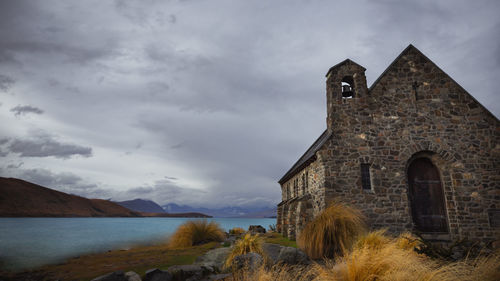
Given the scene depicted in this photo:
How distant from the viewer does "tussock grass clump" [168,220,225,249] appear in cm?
1315

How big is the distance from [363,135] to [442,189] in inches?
173

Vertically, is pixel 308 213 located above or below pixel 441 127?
below

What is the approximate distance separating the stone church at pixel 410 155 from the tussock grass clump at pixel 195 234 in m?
5.10

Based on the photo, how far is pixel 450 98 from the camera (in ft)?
41.6

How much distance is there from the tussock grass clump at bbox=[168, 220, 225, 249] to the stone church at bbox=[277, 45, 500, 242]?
5.10m

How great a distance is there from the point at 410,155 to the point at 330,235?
7.05 metres

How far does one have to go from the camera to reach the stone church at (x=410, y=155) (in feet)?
37.6

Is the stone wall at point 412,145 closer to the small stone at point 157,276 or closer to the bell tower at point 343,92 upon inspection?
the bell tower at point 343,92

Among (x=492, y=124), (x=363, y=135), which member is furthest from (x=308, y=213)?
(x=492, y=124)

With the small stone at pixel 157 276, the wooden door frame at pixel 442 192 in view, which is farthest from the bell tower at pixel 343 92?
the small stone at pixel 157 276

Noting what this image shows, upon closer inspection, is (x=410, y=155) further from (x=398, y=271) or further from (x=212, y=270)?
(x=212, y=270)

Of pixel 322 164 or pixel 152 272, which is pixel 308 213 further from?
pixel 152 272


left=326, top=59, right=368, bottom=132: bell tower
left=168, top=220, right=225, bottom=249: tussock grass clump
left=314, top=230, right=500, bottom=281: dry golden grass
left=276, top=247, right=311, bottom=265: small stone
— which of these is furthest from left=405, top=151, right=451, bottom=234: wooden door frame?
left=168, top=220, right=225, bottom=249: tussock grass clump

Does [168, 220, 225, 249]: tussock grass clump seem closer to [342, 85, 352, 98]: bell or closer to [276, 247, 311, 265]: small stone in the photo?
[276, 247, 311, 265]: small stone
